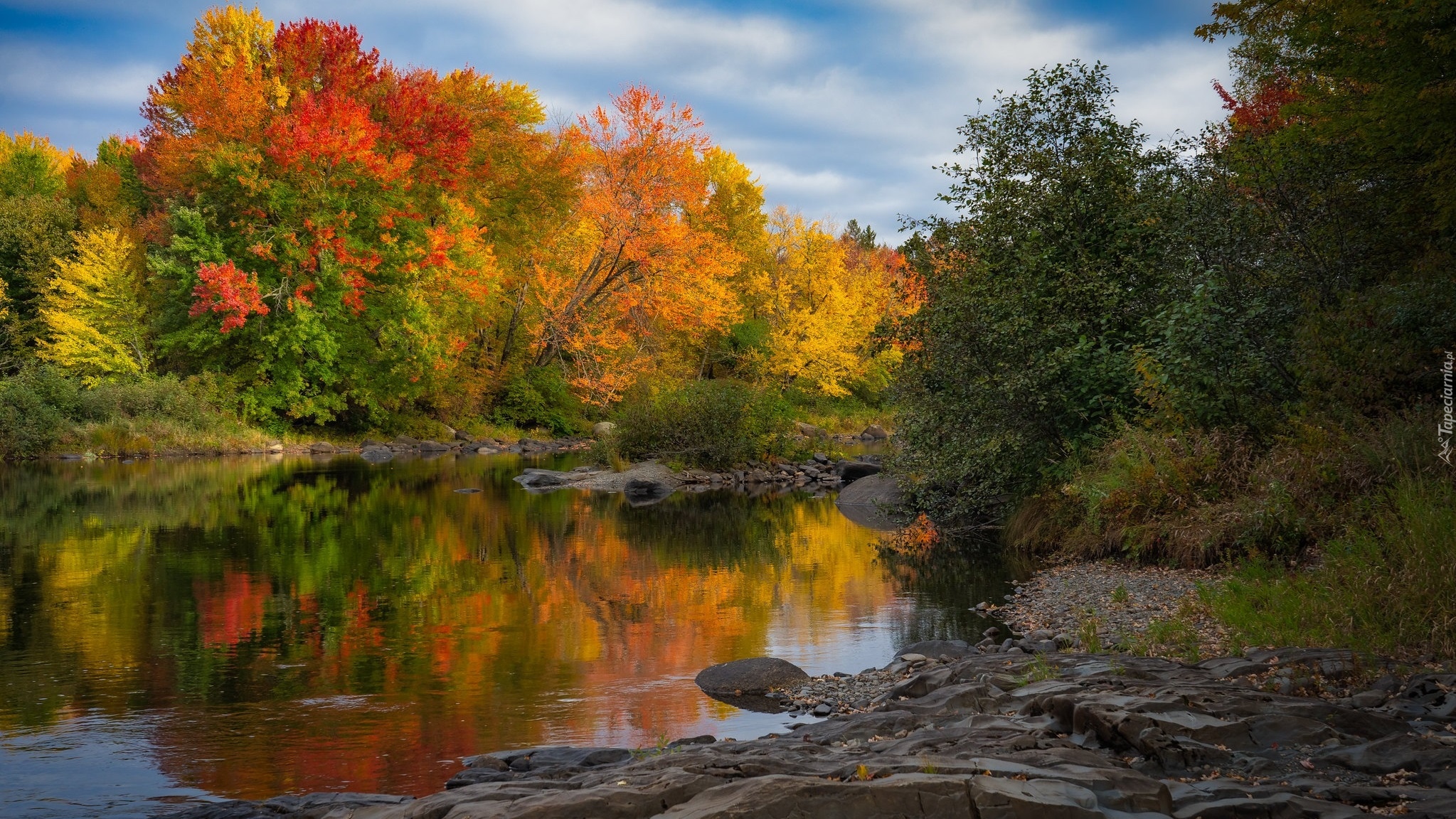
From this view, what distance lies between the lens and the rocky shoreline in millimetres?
4520

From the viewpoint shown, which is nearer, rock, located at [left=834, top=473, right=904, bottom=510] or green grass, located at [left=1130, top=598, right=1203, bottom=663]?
green grass, located at [left=1130, top=598, right=1203, bottom=663]

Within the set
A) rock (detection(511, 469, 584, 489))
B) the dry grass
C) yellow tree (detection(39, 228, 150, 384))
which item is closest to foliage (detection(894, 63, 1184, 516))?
the dry grass

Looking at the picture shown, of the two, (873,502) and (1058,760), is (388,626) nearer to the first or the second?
(1058,760)

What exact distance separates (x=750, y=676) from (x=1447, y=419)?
6917 millimetres

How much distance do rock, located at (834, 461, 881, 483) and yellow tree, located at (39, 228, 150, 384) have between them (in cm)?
2565

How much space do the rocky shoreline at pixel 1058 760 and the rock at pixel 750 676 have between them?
1186mm

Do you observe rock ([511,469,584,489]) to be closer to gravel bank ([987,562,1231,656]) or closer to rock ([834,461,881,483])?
rock ([834,461,881,483])

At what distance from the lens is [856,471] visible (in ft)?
98.4

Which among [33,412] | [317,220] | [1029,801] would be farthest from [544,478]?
[1029,801]

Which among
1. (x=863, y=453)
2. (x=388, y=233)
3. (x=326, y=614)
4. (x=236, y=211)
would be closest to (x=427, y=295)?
(x=388, y=233)

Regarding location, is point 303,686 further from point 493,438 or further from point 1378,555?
point 493,438

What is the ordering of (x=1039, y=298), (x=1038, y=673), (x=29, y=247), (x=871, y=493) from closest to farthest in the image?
(x=1038, y=673) → (x=1039, y=298) → (x=871, y=493) → (x=29, y=247)

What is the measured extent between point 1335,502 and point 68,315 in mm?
39474

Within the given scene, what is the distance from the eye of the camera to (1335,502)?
1062 centimetres
